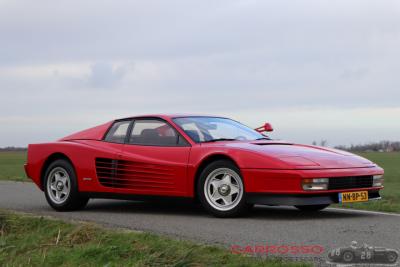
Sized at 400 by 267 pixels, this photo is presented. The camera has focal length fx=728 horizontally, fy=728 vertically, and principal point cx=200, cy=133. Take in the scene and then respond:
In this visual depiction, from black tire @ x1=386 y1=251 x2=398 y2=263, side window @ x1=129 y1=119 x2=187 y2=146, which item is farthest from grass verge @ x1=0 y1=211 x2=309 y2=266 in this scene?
side window @ x1=129 y1=119 x2=187 y2=146

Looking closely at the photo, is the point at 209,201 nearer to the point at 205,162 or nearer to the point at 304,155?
the point at 205,162

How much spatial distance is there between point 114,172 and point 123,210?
0.57m

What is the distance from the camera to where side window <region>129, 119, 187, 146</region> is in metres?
8.76

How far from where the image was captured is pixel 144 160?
28.7ft

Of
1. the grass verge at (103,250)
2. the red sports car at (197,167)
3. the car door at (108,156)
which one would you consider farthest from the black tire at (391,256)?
the car door at (108,156)

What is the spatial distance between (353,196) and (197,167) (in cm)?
175

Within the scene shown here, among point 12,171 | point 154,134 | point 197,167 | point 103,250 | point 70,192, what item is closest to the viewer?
point 103,250

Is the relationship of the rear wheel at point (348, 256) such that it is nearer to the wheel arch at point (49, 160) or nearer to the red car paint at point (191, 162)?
the red car paint at point (191, 162)

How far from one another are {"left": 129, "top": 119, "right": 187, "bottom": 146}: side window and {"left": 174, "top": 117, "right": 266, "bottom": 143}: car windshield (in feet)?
0.47

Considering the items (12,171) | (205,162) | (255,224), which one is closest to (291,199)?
(255,224)

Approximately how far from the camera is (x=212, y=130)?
888 cm

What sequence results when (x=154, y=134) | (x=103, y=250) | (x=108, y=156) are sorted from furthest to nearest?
(x=108, y=156) → (x=154, y=134) → (x=103, y=250)

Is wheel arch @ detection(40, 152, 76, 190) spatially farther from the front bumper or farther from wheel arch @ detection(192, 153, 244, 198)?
the front bumper

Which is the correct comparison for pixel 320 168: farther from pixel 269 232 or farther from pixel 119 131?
pixel 119 131
